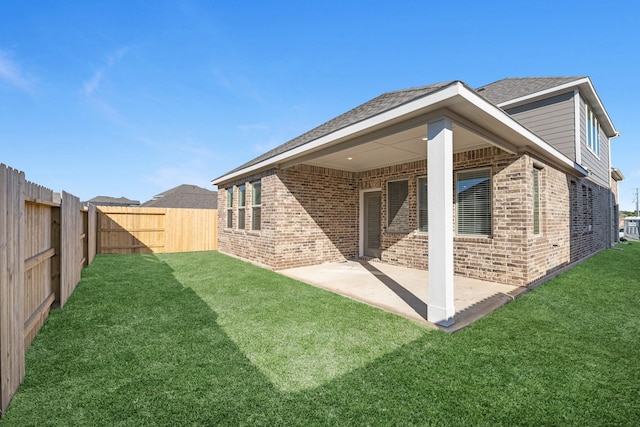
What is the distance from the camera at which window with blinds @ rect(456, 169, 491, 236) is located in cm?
642

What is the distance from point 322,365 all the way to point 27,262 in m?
3.47

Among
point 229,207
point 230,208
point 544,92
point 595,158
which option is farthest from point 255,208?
point 595,158

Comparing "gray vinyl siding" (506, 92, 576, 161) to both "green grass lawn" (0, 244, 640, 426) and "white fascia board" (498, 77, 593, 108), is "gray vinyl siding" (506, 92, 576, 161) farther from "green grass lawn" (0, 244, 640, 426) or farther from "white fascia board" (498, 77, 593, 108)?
"green grass lawn" (0, 244, 640, 426)

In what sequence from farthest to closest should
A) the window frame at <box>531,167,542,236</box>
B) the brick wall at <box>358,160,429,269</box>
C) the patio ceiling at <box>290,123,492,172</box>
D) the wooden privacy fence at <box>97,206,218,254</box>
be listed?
the wooden privacy fence at <box>97,206,218,254</box> < the brick wall at <box>358,160,429,269</box> < the window frame at <box>531,167,542,236</box> < the patio ceiling at <box>290,123,492,172</box>

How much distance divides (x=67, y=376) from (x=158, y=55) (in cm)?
975

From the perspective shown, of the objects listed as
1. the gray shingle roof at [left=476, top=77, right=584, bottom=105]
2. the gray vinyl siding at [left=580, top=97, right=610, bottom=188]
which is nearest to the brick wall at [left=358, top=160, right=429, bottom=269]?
the gray shingle roof at [left=476, top=77, right=584, bottom=105]

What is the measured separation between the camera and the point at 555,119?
8.93m

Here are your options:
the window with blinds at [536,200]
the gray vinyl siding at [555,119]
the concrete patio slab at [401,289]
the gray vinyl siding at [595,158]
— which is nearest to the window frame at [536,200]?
the window with blinds at [536,200]

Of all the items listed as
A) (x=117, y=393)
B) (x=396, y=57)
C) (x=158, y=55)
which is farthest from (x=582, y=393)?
(x=158, y=55)

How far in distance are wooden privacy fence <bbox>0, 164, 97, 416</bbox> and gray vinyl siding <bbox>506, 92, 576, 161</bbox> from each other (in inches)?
468

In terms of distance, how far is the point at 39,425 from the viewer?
6.39 feet

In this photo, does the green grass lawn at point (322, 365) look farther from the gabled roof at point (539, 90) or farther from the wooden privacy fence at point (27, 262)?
the gabled roof at point (539, 90)

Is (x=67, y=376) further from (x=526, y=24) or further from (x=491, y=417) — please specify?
(x=526, y=24)

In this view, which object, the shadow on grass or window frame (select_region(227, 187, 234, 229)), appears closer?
the shadow on grass
